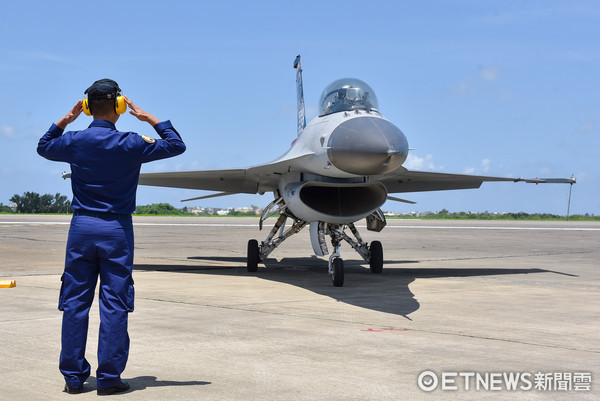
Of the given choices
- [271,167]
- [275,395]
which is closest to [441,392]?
[275,395]

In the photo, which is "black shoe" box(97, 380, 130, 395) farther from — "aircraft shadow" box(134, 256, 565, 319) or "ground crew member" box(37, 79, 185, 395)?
"aircraft shadow" box(134, 256, 565, 319)

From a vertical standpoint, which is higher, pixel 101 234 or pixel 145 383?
pixel 101 234

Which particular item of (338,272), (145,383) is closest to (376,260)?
(338,272)

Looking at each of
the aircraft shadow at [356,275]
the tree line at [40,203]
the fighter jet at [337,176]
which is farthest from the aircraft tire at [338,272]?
the tree line at [40,203]

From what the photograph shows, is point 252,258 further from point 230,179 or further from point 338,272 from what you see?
point 338,272

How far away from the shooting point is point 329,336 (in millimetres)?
6648

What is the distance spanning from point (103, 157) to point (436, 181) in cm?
1221

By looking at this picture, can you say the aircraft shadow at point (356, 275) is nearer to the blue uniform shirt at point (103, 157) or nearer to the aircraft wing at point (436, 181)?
the aircraft wing at point (436, 181)

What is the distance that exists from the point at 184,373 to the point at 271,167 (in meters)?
8.25

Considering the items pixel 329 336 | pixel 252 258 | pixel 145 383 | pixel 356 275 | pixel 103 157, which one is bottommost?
pixel 145 383

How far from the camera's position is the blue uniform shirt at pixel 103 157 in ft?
15.7

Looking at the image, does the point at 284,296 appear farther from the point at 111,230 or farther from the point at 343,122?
the point at 111,230

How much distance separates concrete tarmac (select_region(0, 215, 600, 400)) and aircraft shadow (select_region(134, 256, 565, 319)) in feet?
0.18

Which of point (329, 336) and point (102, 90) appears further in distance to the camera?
point (329, 336)
